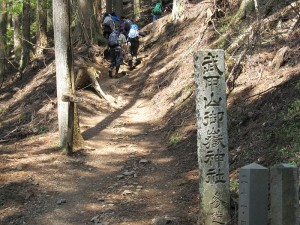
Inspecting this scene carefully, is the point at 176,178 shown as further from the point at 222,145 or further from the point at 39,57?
the point at 39,57

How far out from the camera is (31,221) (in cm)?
625

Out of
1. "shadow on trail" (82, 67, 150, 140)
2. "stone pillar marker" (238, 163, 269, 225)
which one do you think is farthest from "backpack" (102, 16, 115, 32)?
"stone pillar marker" (238, 163, 269, 225)

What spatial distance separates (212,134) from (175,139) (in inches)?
161

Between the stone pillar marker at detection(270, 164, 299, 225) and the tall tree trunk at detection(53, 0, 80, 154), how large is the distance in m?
6.15

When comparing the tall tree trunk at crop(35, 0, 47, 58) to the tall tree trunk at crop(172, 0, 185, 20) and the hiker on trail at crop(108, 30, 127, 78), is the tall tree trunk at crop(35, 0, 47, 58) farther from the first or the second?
the tall tree trunk at crop(172, 0, 185, 20)

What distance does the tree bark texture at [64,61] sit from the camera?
8805mm

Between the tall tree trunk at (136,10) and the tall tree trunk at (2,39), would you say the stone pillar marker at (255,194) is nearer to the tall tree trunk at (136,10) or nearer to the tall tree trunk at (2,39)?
the tall tree trunk at (2,39)

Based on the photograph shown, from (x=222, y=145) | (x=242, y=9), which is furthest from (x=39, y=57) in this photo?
(x=222, y=145)

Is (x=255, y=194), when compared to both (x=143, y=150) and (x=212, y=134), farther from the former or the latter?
(x=143, y=150)

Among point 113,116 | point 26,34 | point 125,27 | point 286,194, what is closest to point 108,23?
point 125,27

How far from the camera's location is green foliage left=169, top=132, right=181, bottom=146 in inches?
350

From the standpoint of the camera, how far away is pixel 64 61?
8844 mm

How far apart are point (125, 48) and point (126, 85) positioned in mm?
3212

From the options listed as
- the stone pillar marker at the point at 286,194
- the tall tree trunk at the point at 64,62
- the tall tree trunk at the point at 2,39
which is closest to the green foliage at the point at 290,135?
the stone pillar marker at the point at 286,194
